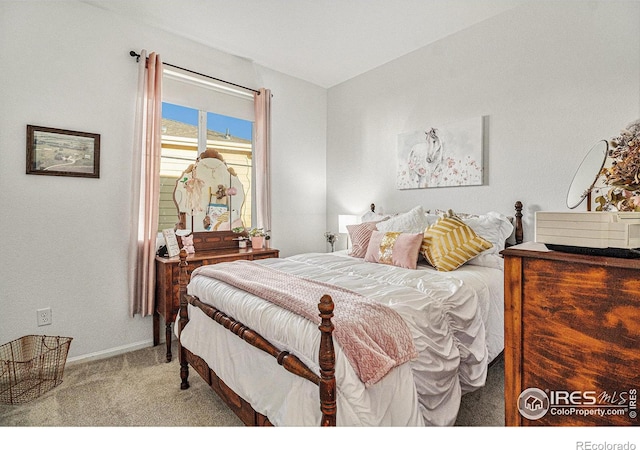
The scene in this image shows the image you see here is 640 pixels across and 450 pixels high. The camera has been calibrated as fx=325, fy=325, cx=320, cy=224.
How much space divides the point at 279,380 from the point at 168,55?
9.78 ft

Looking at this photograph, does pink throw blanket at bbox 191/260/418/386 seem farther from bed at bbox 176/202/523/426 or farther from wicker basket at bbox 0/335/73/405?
wicker basket at bbox 0/335/73/405

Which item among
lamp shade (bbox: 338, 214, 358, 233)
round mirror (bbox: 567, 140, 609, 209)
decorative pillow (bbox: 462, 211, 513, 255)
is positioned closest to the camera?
round mirror (bbox: 567, 140, 609, 209)

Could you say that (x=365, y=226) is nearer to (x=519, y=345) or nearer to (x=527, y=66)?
(x=527, y=66)

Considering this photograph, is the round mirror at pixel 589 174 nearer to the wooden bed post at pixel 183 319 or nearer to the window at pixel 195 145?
the wooden bed post at pixel 183 319

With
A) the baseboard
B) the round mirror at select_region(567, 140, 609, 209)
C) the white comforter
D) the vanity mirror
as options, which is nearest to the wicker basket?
the baseboard

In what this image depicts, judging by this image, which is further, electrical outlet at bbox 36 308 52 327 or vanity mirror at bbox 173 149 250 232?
vanity mirror at bbox 173 149 250 232

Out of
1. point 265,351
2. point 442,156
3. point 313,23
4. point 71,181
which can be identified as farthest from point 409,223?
point 71,181

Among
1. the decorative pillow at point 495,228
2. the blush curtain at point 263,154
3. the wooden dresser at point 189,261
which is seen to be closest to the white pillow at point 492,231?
the decorative pillow at point 495,228

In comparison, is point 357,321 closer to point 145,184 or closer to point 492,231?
point 492,231

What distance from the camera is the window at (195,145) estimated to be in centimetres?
304

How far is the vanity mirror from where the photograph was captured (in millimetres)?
3105

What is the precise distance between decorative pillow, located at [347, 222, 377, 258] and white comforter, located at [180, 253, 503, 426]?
20.8 inches

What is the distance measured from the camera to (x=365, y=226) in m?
3.01
